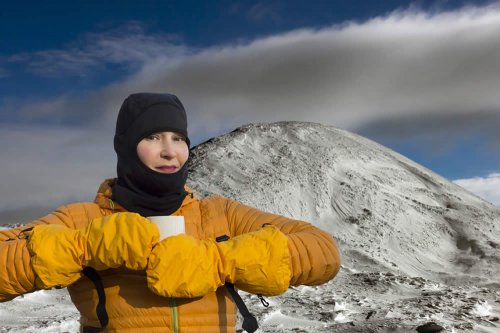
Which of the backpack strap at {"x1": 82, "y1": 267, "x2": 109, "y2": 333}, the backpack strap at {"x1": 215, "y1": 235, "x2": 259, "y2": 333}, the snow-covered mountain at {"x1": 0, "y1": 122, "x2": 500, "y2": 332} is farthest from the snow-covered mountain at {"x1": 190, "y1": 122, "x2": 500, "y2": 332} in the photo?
the backpack strap at {"x1": 82, "y1": 267, "x2": 109, "y2": 333}

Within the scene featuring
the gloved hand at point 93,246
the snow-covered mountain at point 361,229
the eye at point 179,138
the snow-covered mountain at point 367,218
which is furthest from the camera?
the snow-covered mountain at point 367,218

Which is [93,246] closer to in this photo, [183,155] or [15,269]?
[15,269]

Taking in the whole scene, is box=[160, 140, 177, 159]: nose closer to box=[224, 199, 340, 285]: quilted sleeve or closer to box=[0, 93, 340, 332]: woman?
box=[0, 93, 340, 332]: woman

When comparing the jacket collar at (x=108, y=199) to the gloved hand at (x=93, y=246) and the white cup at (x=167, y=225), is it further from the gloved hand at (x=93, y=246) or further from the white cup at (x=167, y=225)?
the gloved hand at (x=93, y=246)

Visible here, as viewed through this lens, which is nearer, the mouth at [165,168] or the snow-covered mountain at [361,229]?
the mouth at [165,168]

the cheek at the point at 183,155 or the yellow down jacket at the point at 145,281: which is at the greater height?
the cheek at the point at 183,155

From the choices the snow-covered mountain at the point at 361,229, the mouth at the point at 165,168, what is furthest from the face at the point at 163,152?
the snow-covered mountain at the point at 361,229

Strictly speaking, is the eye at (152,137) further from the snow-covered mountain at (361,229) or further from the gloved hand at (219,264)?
the snow-covered mountain at (361,229)

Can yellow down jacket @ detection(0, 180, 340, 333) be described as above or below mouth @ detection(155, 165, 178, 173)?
below

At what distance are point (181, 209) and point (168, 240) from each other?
421 millimetres

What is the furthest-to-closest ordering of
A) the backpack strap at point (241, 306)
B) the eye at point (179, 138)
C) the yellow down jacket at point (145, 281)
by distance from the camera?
the eye at point (179, 138) < the backpack strap at point (241, 306) < the yellow down jacket at point (145, 281)

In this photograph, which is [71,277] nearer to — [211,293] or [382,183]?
[211,293]

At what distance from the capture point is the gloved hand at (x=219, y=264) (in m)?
1.67

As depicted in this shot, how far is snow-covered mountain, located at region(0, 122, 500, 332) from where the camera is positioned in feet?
18.4
